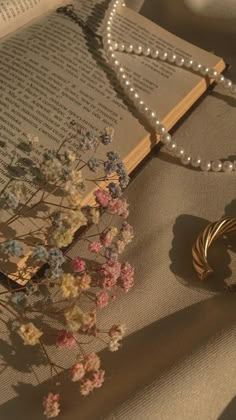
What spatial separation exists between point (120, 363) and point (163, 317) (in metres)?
0.08

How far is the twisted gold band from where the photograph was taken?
2.05ft

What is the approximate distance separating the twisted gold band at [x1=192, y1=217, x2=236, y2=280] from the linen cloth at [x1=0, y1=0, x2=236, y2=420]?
27mm

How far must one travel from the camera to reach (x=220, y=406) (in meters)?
0.53

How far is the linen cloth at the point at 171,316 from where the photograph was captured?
1.75ft

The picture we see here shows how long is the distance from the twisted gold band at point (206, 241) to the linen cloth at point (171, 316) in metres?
0.03

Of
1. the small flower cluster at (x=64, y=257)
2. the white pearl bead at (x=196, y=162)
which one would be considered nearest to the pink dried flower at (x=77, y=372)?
the small flower cluster at (x=64, y=257)

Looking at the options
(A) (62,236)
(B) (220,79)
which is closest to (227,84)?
(B) (220,79)

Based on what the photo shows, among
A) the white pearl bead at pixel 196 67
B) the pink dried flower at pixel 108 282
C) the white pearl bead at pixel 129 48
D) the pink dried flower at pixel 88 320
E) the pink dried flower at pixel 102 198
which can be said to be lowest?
the pink dried flower at pixel 88 320

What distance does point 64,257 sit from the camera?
56cm

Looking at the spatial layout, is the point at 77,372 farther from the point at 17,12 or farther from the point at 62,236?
the point at 17,12

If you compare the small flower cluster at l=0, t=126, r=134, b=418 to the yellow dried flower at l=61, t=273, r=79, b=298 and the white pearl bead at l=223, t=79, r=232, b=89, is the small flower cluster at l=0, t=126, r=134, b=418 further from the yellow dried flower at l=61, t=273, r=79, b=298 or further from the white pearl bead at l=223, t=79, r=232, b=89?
the white pearl bead at l=223, t=79, r=232, b=89

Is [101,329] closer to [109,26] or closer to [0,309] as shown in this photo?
[0,309]

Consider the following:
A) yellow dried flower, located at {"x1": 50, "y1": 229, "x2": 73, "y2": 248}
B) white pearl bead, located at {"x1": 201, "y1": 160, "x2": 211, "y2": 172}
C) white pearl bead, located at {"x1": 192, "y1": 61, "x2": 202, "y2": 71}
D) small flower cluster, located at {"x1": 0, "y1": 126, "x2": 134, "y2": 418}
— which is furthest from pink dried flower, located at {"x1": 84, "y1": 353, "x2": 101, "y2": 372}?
white pearl bead, located at {"x1": 192, "y1": 61, "x2": 202, "y2": 71}

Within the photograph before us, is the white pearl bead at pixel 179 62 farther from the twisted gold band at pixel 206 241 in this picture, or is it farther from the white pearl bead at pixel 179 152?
the twisted gold band at pixel 206 241
